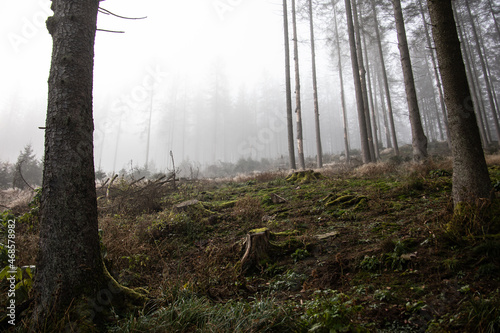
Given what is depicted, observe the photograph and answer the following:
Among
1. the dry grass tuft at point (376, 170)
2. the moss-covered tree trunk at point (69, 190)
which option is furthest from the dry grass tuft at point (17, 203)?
the dry grass tuft at point (376, 170)

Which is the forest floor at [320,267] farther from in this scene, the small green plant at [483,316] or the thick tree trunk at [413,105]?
the thick tree trunk at [413,105]

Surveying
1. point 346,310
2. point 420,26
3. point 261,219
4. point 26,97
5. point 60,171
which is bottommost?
point 346,310

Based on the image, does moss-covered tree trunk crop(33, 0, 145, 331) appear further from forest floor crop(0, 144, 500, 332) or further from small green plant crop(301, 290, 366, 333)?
small green plant crop(301, 290, 366, 333)

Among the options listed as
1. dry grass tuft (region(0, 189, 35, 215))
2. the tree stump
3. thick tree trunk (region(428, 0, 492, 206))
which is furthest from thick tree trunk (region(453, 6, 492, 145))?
dry grass tuft (region(0, 189, 35, 215))

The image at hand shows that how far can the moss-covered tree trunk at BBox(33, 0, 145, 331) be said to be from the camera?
2.20 m

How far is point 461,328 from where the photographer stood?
1.71m

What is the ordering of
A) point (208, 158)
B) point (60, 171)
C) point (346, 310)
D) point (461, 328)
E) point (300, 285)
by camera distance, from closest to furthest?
point (461, 328)
point (346, 310)
point (60, 171)
point (300, 285)
point (208, 158)

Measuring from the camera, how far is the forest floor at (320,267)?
1996mm

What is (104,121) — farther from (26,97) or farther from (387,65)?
(387,65)

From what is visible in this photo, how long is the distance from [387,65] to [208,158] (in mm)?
53553

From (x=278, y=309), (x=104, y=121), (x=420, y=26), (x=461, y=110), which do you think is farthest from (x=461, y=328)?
(x=104, y=121)

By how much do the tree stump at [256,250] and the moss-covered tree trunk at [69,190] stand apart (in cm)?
181

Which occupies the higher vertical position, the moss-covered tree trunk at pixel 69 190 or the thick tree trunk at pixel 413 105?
the thick tree trunk at pixel 413 105

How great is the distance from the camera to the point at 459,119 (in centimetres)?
336
